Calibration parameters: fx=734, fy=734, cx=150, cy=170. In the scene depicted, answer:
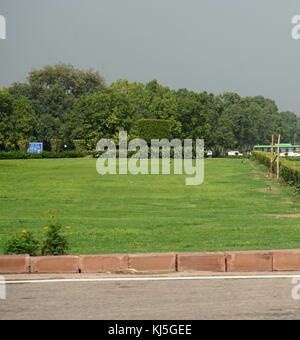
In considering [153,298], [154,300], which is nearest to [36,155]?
[153,298]

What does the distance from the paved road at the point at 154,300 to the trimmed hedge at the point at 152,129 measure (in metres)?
83.6

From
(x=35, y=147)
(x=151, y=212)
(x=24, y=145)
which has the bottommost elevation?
(x=151, y=212)

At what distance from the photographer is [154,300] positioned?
7.54 m

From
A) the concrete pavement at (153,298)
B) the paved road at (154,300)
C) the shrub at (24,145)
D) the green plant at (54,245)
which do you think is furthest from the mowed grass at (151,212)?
the shrub at (24,145)

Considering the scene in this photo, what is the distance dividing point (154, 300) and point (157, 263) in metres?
1.97

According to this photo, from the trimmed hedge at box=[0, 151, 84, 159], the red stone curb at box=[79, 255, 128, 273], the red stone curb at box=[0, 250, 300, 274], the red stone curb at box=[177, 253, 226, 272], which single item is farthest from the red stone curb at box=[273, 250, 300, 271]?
the trimmed hedge at box=[0, 151, 84, 159]

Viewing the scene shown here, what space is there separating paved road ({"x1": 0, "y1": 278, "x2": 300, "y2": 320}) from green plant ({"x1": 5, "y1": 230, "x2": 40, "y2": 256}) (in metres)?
1.77

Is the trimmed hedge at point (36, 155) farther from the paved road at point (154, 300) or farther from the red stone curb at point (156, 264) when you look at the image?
the paved road at point (154, 300)

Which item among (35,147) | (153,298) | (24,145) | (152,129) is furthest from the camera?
(152,129)

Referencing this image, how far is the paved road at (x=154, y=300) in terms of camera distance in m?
6.88

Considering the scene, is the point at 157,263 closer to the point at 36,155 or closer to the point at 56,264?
the point at 56,264

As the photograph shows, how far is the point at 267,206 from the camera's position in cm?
2288

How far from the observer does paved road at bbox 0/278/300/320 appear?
22.6ft
